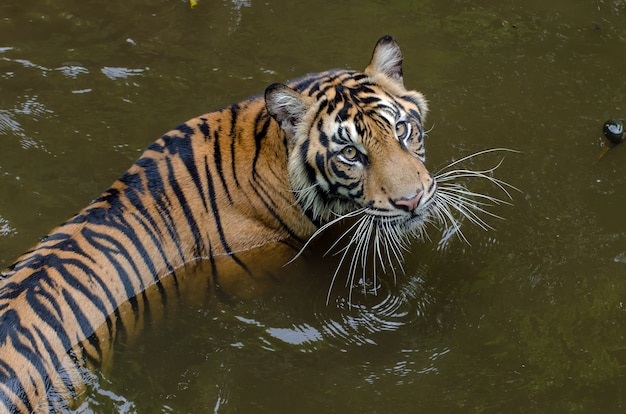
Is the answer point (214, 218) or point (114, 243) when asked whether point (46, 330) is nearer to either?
point (114, 243)

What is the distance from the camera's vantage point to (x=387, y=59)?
3473 millimetres

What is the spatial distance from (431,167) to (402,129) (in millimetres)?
898

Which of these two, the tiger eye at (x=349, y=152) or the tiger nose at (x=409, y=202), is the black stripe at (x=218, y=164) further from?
the tiger nose at (x=409, y=202)

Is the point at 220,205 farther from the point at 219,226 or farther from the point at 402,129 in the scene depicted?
the point at 402,129

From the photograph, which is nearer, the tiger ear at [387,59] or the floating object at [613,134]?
the tiger ear at [387,59]

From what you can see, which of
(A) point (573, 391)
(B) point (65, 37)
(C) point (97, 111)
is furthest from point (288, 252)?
(B) point (65, 37)

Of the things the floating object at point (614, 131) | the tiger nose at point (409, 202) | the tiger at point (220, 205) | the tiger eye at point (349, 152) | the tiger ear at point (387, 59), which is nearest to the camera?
the tiger at point (220, 205)

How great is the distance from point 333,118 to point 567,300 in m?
1.21

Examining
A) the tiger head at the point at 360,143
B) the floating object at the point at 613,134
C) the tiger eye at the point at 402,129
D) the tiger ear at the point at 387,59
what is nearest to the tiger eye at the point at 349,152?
the tiger head at the point at 360,143

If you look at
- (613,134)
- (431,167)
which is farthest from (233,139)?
(613,134)

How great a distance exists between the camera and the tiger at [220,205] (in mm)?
3029

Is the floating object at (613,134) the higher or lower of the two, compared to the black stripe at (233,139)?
lower

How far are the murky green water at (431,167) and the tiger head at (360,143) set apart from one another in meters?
0.43

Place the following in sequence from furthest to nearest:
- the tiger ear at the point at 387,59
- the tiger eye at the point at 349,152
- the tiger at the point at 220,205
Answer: the tiger ear at the point at 387,59 < the tiger eye at the point at 349,152 < the tiger at the point at 220,205
